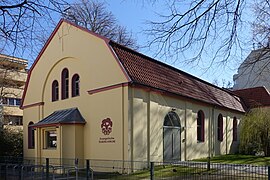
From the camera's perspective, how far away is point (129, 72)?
18844mm

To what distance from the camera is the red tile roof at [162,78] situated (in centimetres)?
1958

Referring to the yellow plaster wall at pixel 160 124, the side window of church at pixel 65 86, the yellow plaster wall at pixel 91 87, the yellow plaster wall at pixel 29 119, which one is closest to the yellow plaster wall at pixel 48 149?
the yellow plaster wall at pixel 91 87

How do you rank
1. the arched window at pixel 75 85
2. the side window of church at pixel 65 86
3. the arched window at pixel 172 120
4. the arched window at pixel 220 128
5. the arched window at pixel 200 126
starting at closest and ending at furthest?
the arched window at pixel 172 120 → the arched window at pixel 75 85 → the side window of church at pixel 65 86 → the arched window at pixel 200 126 → the arched window at pixel 220 128

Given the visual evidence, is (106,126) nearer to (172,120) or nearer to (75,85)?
(172,120)

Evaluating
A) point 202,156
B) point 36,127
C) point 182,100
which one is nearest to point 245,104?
point 202,156

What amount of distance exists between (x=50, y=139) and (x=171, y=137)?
26.1 ft

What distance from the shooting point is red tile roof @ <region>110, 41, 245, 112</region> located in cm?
1958

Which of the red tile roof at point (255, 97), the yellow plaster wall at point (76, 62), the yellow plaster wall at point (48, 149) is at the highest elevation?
the yellow plaster wall at point (76, 62)

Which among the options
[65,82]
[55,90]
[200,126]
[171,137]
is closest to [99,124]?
[171,137]

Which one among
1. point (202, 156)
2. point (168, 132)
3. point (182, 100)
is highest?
point (182, 100)

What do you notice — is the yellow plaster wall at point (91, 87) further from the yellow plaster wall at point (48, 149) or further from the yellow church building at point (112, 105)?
the yellow plaster wall at point (48, 149)

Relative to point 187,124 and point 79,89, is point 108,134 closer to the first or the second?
point 79,89

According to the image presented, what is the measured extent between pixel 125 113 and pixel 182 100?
5.42 meters

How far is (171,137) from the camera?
71.5 ft
